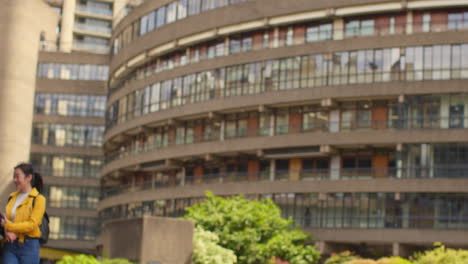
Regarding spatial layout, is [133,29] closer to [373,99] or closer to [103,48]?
[373,99]

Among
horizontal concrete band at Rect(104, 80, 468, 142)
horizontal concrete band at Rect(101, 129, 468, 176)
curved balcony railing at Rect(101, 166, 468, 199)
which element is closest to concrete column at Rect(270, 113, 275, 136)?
horizontal concrete band at Rect(101, 129, 468, 176)

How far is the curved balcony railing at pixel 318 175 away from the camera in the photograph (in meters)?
46.6

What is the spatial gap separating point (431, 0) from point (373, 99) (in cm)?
656

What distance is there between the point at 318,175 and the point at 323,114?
3.70 meters

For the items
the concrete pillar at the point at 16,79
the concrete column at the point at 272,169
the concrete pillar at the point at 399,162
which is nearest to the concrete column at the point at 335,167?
the concrete pillar at the point at 399,162

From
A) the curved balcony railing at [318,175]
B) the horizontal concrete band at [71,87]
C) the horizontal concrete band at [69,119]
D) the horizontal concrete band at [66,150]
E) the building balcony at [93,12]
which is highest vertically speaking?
the building balcony at [93,12]

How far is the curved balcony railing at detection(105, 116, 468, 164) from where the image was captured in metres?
46.9

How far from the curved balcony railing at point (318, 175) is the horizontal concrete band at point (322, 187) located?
44 cm

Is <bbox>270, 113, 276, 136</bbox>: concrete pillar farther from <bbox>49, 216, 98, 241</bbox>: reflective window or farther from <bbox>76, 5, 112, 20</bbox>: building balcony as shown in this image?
<bbox>76, 5, 112, 20</bbox>: building balcony

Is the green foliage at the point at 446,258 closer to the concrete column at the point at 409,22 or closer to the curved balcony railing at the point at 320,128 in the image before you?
the curved balcony railing at the point at 320,128

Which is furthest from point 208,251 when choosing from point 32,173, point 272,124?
point 32,173

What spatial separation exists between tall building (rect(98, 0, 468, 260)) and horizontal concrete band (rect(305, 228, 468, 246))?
0.20 feet

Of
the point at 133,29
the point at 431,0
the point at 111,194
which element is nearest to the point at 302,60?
the point at 431,0

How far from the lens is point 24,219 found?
33.0 ft
